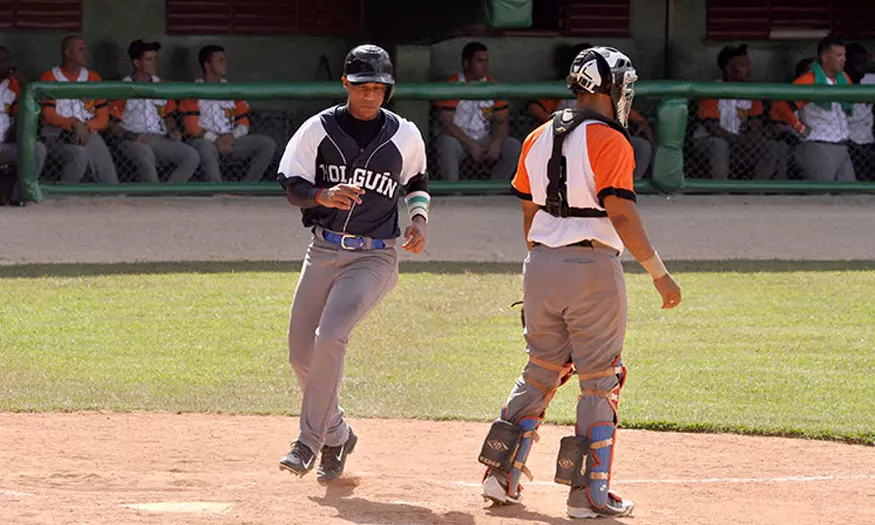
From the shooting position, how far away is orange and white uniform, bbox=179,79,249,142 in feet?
43.7

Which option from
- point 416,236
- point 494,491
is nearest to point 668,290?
point 494,491

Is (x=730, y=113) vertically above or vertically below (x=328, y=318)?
above

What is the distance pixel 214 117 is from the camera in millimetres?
13430

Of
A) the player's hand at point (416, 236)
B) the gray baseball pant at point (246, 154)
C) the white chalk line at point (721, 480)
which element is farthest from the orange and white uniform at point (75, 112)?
the white chalk line at point (721, 480)

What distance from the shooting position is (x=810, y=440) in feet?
23.1

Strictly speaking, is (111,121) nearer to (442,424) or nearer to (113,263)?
(113,263)

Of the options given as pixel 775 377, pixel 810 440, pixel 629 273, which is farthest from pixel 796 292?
pixel 810 440

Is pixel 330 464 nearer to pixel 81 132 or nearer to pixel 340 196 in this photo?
pixel 340 196

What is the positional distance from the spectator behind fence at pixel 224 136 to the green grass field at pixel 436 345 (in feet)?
6.92

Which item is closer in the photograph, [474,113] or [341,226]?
[341,226]

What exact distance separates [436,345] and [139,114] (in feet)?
16.9

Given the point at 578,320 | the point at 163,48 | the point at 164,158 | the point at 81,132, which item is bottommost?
the point at 164,158

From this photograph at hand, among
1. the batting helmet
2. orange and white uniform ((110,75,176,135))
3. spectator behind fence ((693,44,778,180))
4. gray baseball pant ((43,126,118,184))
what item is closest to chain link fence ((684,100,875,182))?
spectator behind fence ((693,44,778,180))

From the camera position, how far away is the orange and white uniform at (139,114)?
43.2 ft
